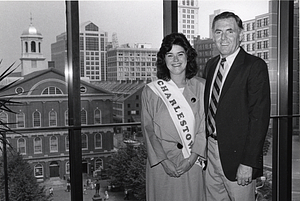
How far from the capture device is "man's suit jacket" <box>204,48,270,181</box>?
74.3 inches

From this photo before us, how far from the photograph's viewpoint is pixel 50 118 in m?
3.39

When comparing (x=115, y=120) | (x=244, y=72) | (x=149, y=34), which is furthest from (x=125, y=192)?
(x=244, y=72)

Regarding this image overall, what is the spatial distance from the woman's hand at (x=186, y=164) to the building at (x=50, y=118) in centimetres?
116

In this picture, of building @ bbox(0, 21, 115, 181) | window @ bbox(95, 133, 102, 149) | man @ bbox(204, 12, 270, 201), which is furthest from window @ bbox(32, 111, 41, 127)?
man @ bbox(204, 12, 270, 201)

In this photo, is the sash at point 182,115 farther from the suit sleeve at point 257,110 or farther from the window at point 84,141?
the window at point 84,141

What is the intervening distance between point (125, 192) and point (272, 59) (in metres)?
2.03

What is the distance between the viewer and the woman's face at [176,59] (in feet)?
7.27

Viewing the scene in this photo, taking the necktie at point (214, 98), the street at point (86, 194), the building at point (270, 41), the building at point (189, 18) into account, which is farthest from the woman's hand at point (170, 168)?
the building at point (270, 41)

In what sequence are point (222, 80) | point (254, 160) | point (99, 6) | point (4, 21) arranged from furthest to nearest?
point (99, 6) < point (4, 21) < point (222, 80) < point (254, 160)

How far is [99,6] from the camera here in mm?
3523

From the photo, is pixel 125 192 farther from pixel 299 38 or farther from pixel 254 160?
pixel 299 38

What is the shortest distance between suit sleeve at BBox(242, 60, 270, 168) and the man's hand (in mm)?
34

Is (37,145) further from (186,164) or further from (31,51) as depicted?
(186,164)

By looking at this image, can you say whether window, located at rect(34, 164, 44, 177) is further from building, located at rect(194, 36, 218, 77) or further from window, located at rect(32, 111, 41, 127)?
building, located at rect(194, 36, 218, 77)
